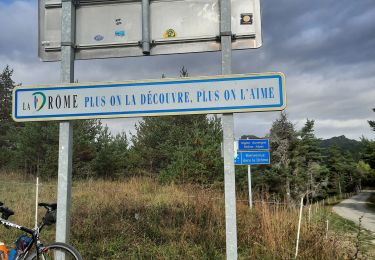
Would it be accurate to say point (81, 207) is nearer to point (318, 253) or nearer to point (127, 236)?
point (127, 236)

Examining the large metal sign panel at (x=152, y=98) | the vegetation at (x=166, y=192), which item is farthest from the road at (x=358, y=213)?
the large metal sign panel at (x=152, y=98)

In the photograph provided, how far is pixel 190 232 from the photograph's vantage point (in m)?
6.08

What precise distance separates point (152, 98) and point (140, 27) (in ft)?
3.01

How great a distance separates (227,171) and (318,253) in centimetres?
270

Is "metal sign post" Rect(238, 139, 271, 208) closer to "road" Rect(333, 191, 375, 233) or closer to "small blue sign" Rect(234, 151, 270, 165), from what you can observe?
"small blue sign" Rect(234, 151, 270, 165)

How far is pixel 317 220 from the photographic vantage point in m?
6.54

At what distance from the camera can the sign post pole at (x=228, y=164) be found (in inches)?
133

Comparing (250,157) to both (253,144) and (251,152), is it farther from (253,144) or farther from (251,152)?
(253,144)

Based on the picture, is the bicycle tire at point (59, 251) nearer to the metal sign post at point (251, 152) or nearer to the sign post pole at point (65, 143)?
the sign post pole at point (65, 143)

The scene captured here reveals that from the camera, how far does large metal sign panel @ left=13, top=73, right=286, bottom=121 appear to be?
3412 mm

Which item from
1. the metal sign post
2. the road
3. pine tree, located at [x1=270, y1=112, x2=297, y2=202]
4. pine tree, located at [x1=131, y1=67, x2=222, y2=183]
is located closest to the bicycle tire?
the metal sign post

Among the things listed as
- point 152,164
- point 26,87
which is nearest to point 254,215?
point 26,87

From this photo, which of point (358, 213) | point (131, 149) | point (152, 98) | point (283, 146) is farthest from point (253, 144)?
point (358, 213)

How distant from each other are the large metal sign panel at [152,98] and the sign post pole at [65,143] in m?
0.19
